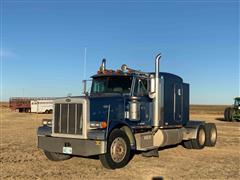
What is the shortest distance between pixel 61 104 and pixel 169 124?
4396 millimetres

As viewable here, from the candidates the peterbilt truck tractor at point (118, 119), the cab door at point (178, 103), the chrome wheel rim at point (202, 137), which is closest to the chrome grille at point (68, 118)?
the peterbilt truck tractor at point (118, 119)

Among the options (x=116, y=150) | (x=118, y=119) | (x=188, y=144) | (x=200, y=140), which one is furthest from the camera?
(x=200, y=140)

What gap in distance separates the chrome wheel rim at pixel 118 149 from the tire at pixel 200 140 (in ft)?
15.8

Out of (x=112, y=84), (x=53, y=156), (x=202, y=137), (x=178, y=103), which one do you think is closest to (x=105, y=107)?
(x=112, y=84)

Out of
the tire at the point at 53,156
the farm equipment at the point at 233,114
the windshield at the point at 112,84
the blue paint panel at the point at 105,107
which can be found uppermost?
the windshield at the point at 112,84

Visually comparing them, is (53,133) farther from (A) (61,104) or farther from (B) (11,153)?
(B) (11,153)

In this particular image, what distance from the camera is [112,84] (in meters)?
11.2

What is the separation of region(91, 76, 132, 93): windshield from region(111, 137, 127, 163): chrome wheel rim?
1791 mm

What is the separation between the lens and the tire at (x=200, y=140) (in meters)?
13.8

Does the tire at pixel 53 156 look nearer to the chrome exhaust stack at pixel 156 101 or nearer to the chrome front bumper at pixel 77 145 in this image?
the chrome front bumper at pixel 77 145

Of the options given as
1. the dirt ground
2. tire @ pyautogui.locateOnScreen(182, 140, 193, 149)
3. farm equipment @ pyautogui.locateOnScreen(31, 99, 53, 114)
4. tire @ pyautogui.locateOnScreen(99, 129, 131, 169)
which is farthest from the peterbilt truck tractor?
farm equipment @ pyautogui.locateOnScreen(31, 99, 53, 114)

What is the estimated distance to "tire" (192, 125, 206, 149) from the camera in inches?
543

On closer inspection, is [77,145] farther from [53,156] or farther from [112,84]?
[112,84]

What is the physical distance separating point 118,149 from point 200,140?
5687mm
